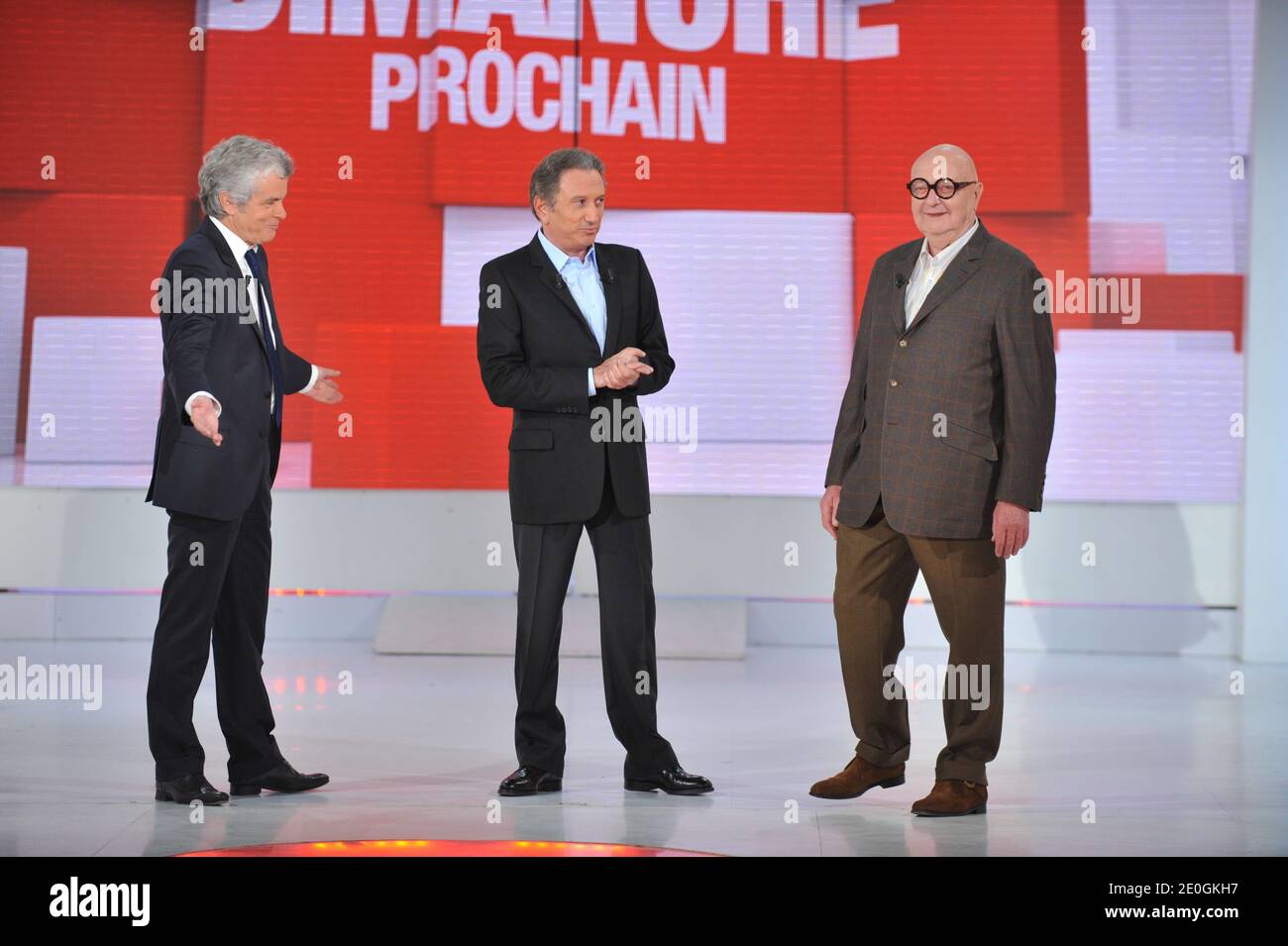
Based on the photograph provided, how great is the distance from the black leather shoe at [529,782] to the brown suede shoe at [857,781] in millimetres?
578

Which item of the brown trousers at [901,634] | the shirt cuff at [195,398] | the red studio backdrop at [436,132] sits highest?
the red studio backdrop at [436,132]

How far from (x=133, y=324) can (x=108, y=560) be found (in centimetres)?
93

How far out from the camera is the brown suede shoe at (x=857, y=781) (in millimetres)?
3291

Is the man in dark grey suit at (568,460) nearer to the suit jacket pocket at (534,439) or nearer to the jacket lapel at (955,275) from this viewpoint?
the suit jacket pocket at (534,439)

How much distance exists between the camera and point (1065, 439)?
580 centimetres

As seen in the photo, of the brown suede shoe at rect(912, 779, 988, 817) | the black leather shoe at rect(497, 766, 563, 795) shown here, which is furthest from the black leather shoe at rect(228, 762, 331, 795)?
the brown suede shoe at rect(912, 779, 988, 817)

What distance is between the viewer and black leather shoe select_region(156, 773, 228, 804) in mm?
3180

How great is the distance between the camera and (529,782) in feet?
10.8

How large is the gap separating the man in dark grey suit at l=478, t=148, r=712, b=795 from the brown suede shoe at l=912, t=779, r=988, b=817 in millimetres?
498

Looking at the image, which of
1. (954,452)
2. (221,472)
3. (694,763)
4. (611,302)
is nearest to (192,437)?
(221,472)

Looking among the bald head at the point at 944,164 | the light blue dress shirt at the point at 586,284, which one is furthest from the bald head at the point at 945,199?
the light blue dress shirt at the point at 586,284

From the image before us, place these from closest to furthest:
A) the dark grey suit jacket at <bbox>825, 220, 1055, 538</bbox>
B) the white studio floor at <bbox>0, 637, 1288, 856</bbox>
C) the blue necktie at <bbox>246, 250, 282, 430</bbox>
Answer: the white studio floor at <bbox>0, 637, 1288, 856</bbox> → the dark grey suit jacket at <bbox>825, 220, 1055, 538</bbox> → the blue necktie at <bbox>246, 250, 282, 430</bbox>

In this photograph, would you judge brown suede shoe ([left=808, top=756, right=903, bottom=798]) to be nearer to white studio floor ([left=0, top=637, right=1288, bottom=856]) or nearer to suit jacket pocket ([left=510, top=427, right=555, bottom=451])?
white studio floor ([left=0, top=637, right=1288, bottom=856])
